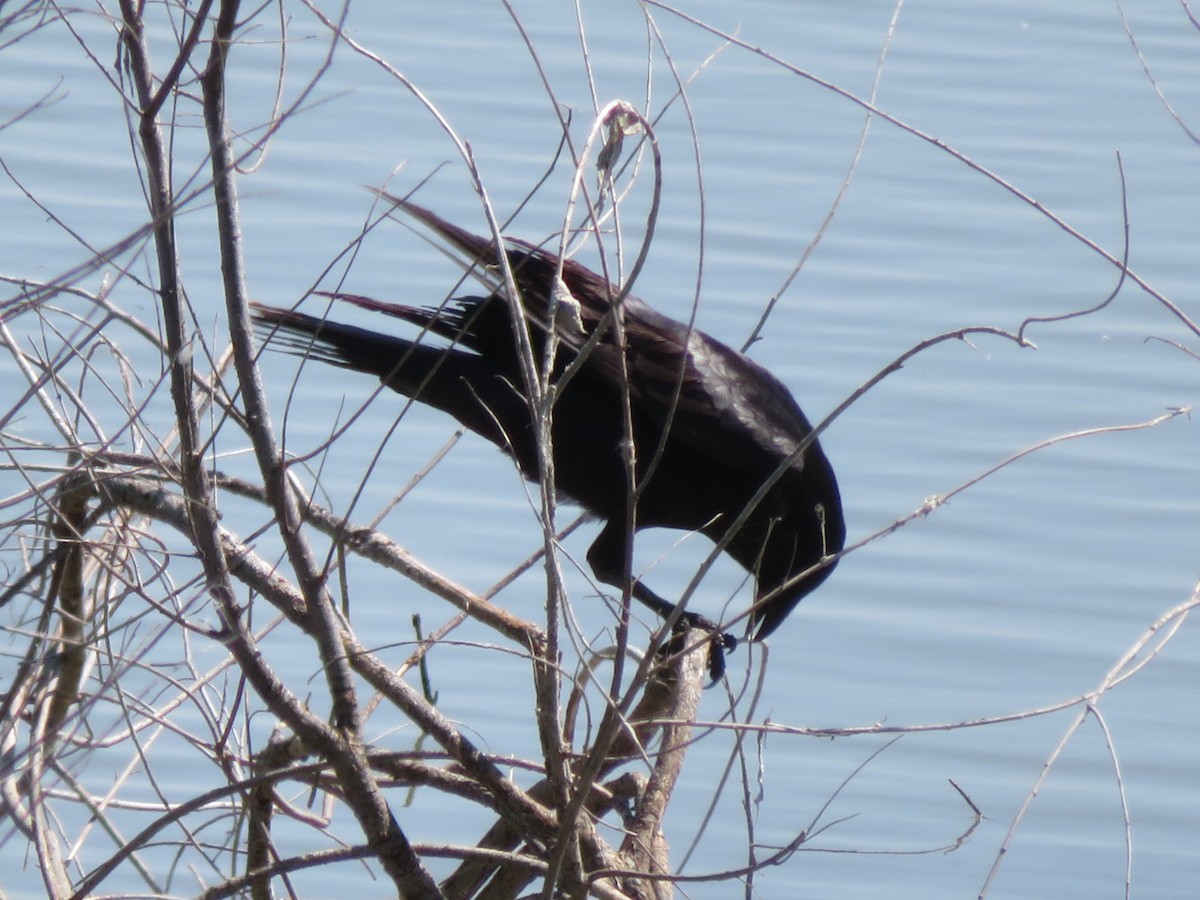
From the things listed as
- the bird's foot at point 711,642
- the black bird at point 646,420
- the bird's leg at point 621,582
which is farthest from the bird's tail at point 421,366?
the bird's foot at point 711,642

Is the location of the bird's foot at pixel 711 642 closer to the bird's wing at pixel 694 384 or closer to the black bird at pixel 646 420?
the black bird at pixel 646 420

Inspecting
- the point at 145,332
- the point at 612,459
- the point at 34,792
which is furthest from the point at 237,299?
the point at 612,459

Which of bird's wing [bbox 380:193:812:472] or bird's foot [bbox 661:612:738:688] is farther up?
bird's wing [bbox 380:193:812:472]

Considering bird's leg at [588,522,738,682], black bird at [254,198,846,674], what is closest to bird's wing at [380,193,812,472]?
black bird at [254,198,846,674]

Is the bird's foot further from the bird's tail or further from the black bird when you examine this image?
the bird's tail

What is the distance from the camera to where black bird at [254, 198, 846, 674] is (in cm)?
329

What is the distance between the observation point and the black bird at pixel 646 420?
3.29 metres

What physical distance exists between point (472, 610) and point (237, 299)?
834mm

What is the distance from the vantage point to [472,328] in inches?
132

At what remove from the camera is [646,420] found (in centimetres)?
340

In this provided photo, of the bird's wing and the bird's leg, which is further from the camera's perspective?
the bird's leg

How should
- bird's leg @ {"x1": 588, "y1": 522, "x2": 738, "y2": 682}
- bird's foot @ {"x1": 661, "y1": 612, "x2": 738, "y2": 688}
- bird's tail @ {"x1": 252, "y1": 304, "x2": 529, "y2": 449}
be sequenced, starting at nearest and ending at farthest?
1. bird's tail @ {"x1": 252, "y1": 304, "x2": 529, "y2": 449}
2. bird's foot @ {"x1": 661, "y1": 612, "x2": 738, "y2": 688}
3. bird's leg @ {"x1": 588, "y1": 522, "x2": 738, "y2": 682}

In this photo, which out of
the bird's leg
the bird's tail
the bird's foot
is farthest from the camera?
the bird's leg

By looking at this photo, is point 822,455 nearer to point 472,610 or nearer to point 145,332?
point 472,610
